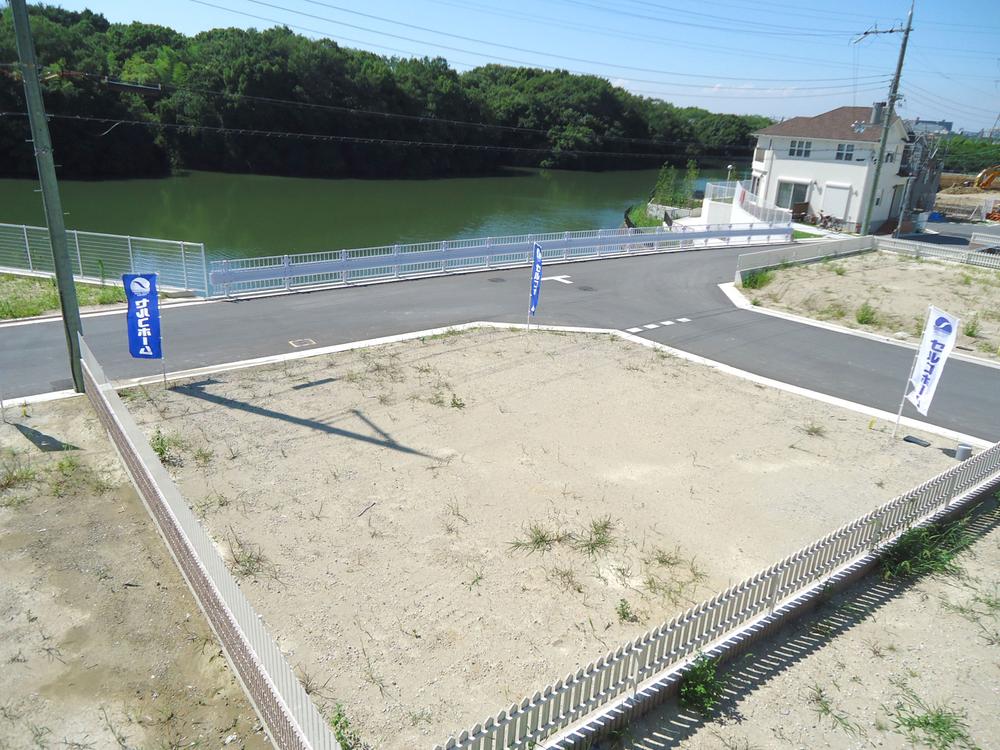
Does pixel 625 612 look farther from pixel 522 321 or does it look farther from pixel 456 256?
pixel 456 256

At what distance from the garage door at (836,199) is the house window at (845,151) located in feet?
5.30

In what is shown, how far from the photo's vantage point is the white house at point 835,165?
134ft

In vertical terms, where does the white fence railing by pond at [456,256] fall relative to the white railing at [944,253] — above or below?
below

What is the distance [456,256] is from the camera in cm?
2552

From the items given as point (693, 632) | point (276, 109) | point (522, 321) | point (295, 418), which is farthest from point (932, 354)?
point (276, 109)

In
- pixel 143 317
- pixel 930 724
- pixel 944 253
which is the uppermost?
pixel 944 253

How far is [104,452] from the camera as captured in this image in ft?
37.1

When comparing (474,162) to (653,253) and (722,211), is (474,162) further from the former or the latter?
(653,253)

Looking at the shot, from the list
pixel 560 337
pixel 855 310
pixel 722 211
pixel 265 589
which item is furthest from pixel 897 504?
pixel 722 211

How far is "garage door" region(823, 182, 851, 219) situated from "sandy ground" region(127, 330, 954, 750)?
31308 millimetres

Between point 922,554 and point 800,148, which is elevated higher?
point 800,148

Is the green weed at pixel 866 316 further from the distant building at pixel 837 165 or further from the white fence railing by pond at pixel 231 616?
the distant building at pixel 837 165

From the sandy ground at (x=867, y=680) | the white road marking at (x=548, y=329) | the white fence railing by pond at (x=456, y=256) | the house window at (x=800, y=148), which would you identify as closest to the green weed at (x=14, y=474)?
the white road marking at (x=548, y=329)

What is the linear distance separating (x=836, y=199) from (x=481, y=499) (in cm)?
4006
